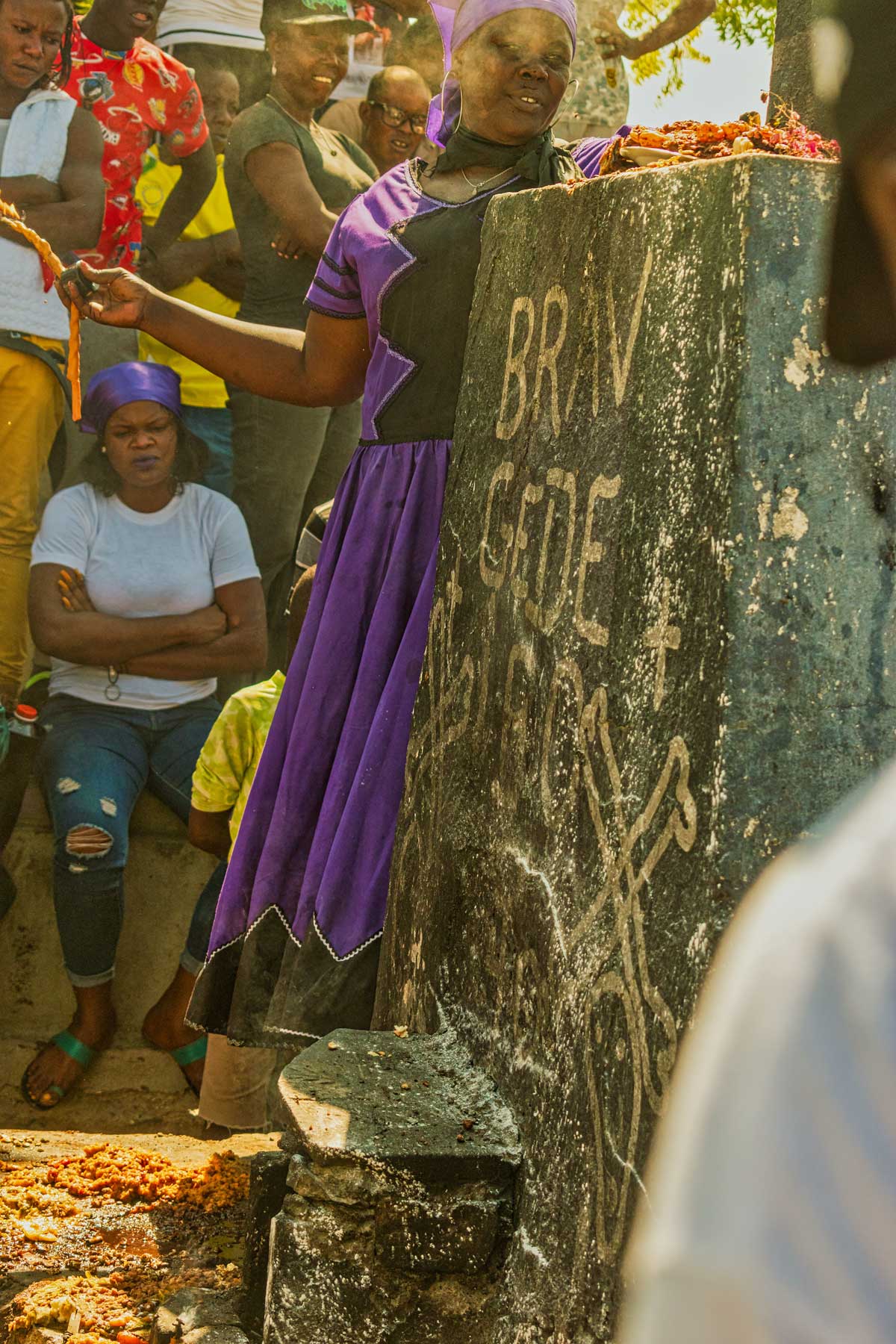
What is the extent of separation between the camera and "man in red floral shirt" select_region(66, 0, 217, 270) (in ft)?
18.7

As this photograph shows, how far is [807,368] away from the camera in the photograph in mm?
1938

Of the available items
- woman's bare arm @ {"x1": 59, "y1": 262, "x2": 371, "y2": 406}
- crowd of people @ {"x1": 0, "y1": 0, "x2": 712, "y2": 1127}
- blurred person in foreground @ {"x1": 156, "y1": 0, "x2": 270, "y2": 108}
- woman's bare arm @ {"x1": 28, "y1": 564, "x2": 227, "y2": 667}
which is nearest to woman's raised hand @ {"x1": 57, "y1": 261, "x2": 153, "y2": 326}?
woman's bare arm @ {"x1": 59, "y1": 262, "x2": 371, "y2": 406}

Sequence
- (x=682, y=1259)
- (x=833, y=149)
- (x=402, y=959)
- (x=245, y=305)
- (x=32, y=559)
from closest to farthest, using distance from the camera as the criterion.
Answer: (x=682, y=1259), (x=833, y=149), (x=402, y=959), (x=32, y=559), (x=245, y=305)

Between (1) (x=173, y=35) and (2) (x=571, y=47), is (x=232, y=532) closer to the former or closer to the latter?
(1) (x=173, y=35)

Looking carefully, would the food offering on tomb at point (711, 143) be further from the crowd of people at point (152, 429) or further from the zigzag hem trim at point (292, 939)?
the crowd of people at point (152, 429)

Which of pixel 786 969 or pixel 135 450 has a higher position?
pixel 135 450

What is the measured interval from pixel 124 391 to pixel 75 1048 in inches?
87.3

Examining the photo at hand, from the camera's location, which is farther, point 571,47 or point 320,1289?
point 571,47

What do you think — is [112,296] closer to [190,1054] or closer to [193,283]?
[193,283]

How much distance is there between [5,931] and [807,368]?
4238 millimetres

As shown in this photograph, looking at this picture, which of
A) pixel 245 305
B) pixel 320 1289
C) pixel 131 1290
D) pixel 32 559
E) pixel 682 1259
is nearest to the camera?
pixel 682 1259

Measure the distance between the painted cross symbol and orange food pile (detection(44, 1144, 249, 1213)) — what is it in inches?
76.9

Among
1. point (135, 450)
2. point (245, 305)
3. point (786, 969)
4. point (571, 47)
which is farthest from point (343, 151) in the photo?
point (786, 969)

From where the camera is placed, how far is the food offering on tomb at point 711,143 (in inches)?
83.8
